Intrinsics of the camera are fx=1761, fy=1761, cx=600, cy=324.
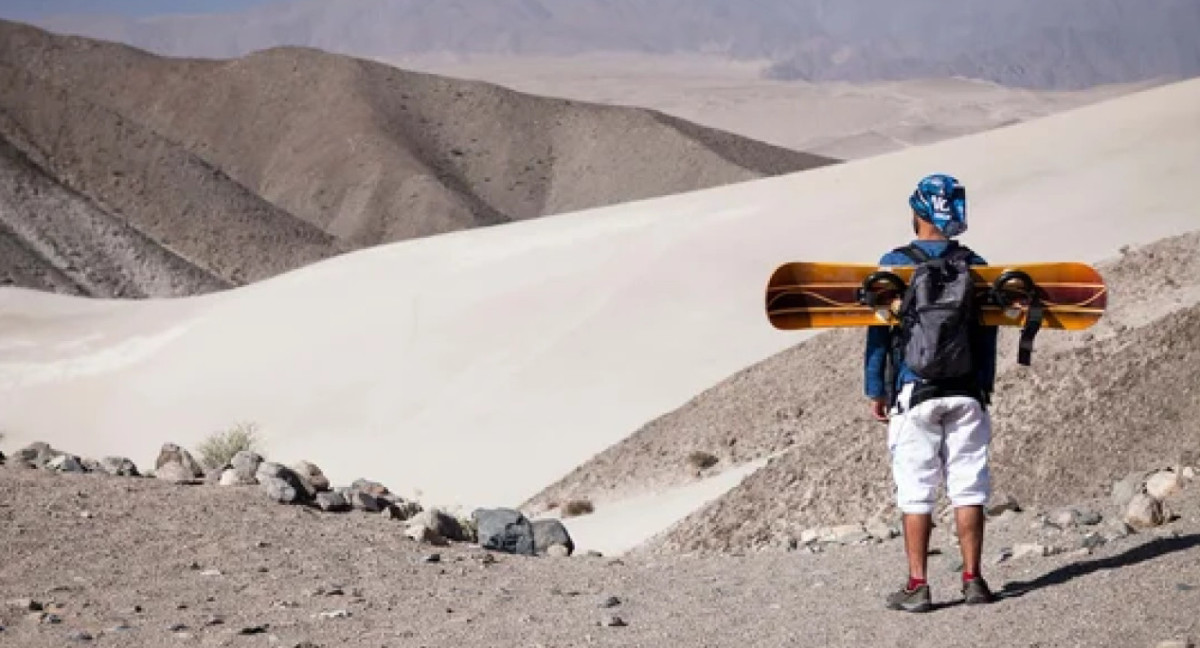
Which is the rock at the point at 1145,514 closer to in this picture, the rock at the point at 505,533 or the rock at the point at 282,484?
the rock at the point at 505,533

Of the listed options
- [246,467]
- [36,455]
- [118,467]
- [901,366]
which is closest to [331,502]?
[246,467]

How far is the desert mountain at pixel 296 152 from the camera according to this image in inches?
2884

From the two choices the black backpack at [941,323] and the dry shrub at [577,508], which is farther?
the dry shrub at [577,508]

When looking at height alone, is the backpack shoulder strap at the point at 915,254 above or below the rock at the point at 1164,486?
above

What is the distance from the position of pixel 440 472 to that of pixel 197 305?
10807 mm

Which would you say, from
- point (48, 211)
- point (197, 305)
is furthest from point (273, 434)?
point (48, 211)

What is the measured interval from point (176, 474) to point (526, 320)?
599 inches

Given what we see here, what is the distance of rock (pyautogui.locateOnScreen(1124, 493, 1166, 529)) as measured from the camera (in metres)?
7.49

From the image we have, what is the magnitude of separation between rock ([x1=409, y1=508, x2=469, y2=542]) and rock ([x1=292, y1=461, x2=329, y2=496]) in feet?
2.11

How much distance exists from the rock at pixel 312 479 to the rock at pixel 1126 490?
4.21 metres

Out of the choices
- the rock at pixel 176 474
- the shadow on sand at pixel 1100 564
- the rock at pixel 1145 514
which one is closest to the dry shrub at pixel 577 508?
the rock at pixel 176 474

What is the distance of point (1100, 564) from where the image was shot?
6766 millimetres

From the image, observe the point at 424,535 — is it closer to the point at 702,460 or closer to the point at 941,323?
the point at 941,323

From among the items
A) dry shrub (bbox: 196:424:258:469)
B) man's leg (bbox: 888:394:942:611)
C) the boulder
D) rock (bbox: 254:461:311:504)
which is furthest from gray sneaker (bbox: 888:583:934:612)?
dry shrub (bbox: 196:424:258:469)
